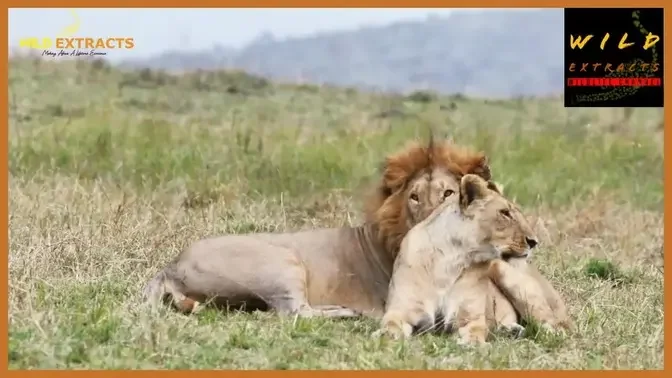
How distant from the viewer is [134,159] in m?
12.8

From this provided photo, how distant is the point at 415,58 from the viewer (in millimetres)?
29422

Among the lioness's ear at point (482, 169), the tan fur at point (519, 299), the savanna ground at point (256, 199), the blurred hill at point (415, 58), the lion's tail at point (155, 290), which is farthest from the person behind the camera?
the blurred hill at point (415, 58)

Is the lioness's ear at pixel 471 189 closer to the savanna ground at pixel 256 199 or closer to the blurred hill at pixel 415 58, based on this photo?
the savanna ground at pixel 256 199

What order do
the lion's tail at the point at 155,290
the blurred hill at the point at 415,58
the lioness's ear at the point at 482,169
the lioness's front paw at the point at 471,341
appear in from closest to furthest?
1. the lioness's front paw at the point at 471,341
2. the lion's tail at the point at 155,290
3. the lioness's ear at the point at 482,169
4. the blurred hill at the point at 415,58

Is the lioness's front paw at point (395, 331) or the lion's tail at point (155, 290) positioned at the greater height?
the lion's tail at point (155, 290)

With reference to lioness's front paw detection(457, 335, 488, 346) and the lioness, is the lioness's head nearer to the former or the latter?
the lioness

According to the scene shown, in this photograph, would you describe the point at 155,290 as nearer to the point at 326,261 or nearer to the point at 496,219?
the point at 326,261

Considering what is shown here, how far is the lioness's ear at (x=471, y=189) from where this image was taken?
707cm

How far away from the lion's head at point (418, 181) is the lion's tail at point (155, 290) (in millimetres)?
1228

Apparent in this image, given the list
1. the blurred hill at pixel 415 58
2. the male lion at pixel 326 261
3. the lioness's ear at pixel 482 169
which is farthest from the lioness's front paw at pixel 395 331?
the blurred hill at pixel 415 58

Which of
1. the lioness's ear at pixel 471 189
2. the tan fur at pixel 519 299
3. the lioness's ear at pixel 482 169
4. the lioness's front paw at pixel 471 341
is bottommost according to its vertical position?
the lioness's front paw at pixel 471 341

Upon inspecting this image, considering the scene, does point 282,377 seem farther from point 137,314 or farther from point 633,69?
point 633,69

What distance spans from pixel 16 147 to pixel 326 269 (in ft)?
20.7

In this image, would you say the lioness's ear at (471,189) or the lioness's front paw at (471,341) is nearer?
the lioness's front paw at (471,341)
